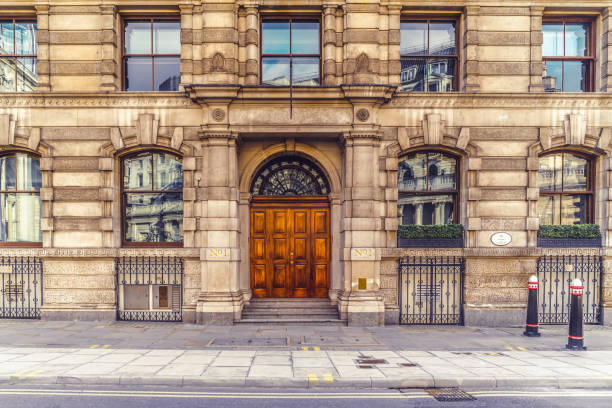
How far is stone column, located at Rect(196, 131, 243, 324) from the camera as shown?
1041 cm

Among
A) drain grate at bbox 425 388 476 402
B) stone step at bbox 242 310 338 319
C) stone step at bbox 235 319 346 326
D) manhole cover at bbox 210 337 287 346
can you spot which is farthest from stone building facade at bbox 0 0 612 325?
drain grate at bbox 425 388 476 402

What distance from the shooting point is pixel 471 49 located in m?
10.8

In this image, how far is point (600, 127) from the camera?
10.9 metres

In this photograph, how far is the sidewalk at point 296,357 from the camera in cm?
658

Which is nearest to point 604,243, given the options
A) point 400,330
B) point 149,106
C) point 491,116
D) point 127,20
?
point 491,116

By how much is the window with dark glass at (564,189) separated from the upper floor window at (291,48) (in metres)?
7.31

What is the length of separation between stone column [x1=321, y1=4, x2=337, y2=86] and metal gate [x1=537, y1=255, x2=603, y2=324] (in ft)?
25.9

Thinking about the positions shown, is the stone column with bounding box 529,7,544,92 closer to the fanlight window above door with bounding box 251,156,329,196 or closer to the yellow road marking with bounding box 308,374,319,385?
the fanlight window above door with bounding box 251,156,329,196

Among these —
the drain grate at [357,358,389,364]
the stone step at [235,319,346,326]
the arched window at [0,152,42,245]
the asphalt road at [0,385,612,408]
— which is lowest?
the stone step at [235,319,346,326]

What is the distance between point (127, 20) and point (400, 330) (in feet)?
38.8

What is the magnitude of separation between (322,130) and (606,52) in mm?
8484

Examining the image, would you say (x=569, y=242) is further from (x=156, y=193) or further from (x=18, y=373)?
(x=18, y=373)

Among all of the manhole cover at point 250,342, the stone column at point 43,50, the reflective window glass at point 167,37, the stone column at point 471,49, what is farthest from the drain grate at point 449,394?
the stone column at point 43,50

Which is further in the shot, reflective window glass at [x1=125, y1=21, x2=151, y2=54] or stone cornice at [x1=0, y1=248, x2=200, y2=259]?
reflective window glass at [x1=125, y1=21, x2=151, y2=54]
